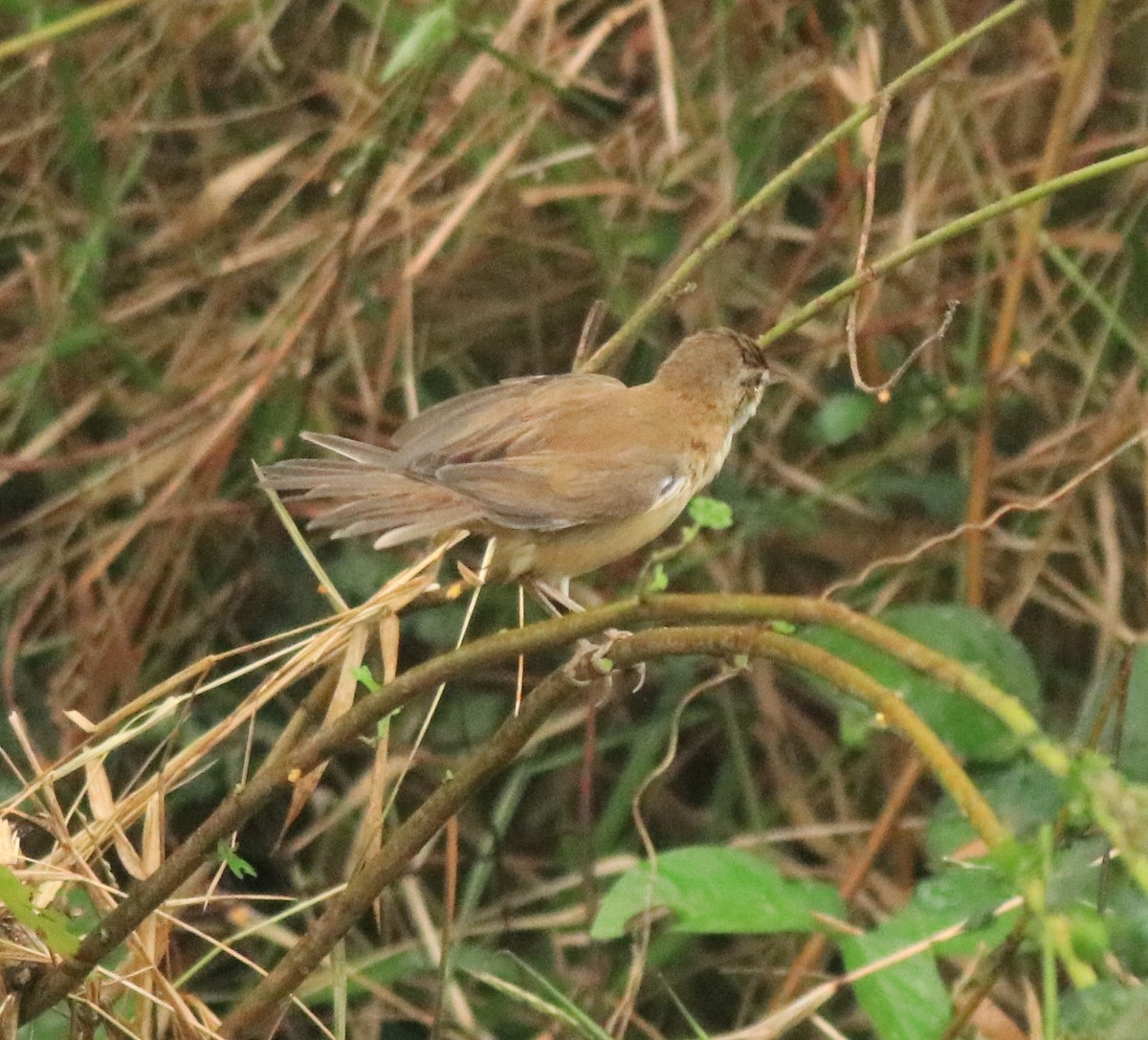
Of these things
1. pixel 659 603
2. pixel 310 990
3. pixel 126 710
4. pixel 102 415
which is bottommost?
pixel 310 990

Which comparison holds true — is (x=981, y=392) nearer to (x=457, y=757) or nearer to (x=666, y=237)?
→ (x=666, y=237)

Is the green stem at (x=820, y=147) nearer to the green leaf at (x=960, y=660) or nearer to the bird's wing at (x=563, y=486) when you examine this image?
the bird's wing at (x=563, y=486)

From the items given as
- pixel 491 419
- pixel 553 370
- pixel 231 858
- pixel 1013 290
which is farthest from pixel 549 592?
pixel 1013 290

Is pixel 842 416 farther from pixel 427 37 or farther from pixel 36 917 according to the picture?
pixel 36 917

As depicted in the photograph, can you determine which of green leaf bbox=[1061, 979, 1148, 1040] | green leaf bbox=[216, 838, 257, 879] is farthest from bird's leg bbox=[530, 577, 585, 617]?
green leaf bbox=[1061, 979, 1148, 1040]

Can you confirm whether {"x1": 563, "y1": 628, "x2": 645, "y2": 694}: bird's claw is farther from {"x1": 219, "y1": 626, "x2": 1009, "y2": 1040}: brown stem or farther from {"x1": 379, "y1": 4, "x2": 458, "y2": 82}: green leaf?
{"x1": 379, "y1": 4, "x2": 458, "y2": 82}: green leaf

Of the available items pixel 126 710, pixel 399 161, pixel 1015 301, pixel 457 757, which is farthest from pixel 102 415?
pixel 1015 301
